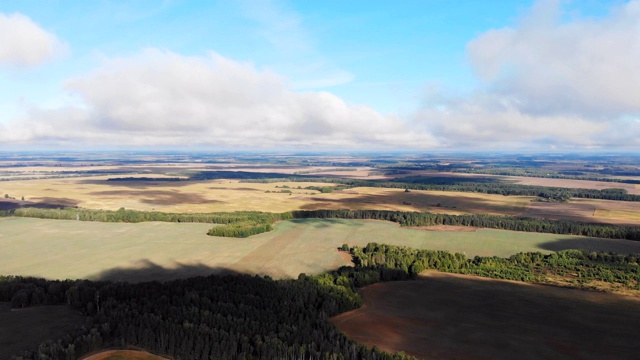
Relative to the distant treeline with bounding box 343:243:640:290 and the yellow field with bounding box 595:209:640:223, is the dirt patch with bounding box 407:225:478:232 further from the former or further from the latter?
the yellow field with bounding box 595:209:640:223

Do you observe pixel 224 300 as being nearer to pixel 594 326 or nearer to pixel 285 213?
pixel 594 326

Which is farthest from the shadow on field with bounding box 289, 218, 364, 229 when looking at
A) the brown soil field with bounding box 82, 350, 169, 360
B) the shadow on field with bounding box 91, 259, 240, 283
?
the brown soil field with bounding box 82, 350, 169, 360

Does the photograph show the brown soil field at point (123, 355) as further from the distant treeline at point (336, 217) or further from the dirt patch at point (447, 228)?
the dirt patch at point (447, 228)

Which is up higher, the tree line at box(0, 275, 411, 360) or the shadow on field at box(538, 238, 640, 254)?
the tree line at box(0, 275, 411, 360)

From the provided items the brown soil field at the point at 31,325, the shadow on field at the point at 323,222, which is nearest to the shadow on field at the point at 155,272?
the brown soil field at the point at 31,325

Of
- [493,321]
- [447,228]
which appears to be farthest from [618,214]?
[493,321]

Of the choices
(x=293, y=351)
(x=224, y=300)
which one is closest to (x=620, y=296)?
(x=293, y=351)

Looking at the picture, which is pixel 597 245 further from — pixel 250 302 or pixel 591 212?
pixel 250 302

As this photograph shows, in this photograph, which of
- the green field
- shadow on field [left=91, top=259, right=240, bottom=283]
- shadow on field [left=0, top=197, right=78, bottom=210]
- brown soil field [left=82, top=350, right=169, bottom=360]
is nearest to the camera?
brown soil field [left=82, top=350, right=169, bottom=360]
